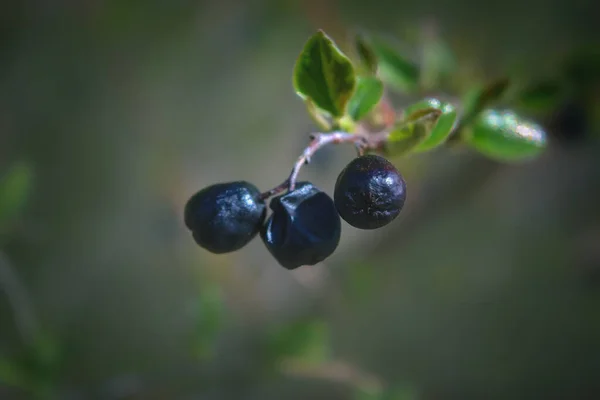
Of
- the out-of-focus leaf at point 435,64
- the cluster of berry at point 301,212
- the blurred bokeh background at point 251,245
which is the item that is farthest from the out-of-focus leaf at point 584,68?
the cluster of berry at point 301,212

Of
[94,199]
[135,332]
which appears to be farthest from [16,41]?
[135,332]

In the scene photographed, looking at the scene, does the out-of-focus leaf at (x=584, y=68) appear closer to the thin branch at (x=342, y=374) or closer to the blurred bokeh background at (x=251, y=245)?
the blurred bokeh background at (x=251, y=245)

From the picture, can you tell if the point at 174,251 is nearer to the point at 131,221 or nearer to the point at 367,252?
the point at 131,221

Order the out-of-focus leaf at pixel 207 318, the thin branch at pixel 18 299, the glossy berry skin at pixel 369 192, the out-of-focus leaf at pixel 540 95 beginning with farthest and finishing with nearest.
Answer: the thin branch at pixel 18 299 < the out-of-focus leaf at pixel 207 318 < the out-of-focus leaf at pixel 540 95 < the glossy berry skin at pixel 369 192

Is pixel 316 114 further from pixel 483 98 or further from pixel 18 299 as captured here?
pixel 18 299

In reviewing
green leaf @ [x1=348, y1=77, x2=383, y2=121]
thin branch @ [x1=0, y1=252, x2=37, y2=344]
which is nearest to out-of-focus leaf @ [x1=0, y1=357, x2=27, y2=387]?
thin branch @ [x1=0, y1=252, x2=37, y2=344]

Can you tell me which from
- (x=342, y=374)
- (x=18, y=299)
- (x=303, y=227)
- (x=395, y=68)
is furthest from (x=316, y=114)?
(x=18, y=299)
